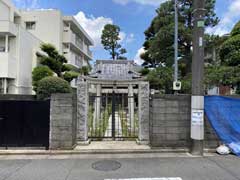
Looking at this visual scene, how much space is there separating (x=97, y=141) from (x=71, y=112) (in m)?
1.59

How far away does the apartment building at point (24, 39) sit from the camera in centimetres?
1817

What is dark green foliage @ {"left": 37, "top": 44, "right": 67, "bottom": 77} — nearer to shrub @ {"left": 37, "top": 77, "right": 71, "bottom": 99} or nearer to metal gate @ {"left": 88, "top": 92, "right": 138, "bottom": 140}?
shrub @ {"left": 37, "top": 77, "right": 71, "bottom": 99}

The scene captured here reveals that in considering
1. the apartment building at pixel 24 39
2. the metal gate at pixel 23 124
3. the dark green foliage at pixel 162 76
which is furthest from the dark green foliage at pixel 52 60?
the metal gate at pixel 23 124

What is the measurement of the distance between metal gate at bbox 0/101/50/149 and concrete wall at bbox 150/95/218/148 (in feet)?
10.2

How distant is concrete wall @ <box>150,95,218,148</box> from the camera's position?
7.04 meters

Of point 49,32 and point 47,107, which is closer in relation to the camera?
point 47,107

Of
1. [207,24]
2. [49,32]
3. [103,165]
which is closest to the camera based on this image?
[103,165]

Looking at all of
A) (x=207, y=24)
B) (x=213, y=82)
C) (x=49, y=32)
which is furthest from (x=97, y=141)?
(x=49, y=32)

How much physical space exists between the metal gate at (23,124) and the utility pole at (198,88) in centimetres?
411

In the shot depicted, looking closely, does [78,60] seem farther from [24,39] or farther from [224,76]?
[224,76]

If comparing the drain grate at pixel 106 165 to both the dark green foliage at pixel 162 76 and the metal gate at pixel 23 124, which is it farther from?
the dark green foliage at pixel 162 76

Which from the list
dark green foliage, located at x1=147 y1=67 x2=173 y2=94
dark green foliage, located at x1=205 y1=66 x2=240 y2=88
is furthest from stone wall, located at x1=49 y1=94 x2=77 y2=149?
dark green foliage, located at x1=147 y1=67 x2=173 y2=94

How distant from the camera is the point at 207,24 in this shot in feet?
48.3

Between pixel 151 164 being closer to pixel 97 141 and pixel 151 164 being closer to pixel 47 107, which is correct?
pixel 97 141
